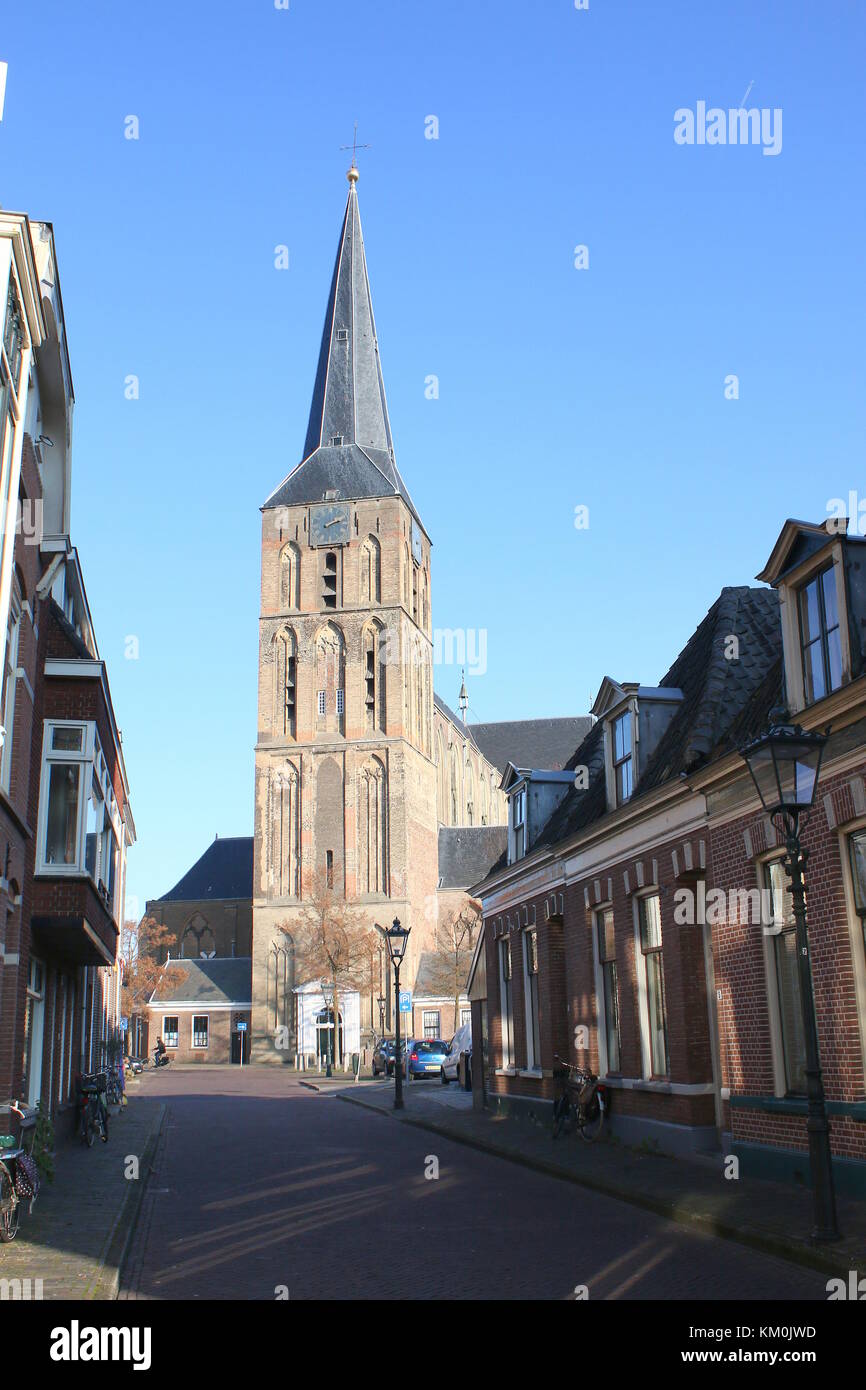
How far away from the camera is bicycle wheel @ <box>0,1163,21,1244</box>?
10703mm

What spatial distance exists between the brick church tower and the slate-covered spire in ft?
0.30

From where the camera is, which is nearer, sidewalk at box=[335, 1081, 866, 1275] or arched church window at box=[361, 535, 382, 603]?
sidewalk at box=[335, 1081, 866, 1275]

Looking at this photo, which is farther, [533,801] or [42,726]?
[533,801]

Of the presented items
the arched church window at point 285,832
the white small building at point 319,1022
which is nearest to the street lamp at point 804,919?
the white small building at point 319,1022

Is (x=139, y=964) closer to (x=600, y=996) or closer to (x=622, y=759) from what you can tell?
(x=600, y=996)

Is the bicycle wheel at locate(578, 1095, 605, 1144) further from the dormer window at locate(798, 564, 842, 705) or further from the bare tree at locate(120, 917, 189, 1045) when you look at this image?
the bare tree at locate(120, 917, 189, 1045)

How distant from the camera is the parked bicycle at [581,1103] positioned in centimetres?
1858

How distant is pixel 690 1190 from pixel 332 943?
169 feet

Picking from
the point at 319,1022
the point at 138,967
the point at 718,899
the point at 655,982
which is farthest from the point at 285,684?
the point at 718,899

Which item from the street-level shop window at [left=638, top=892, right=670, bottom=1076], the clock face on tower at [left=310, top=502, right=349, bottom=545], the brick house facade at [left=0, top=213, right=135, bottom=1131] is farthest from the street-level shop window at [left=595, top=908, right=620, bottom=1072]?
the clock face on tower at [left=310, top=502, right=349, bottom=545]

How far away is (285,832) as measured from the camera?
7081 centimetres

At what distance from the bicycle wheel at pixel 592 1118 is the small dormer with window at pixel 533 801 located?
623 cm
